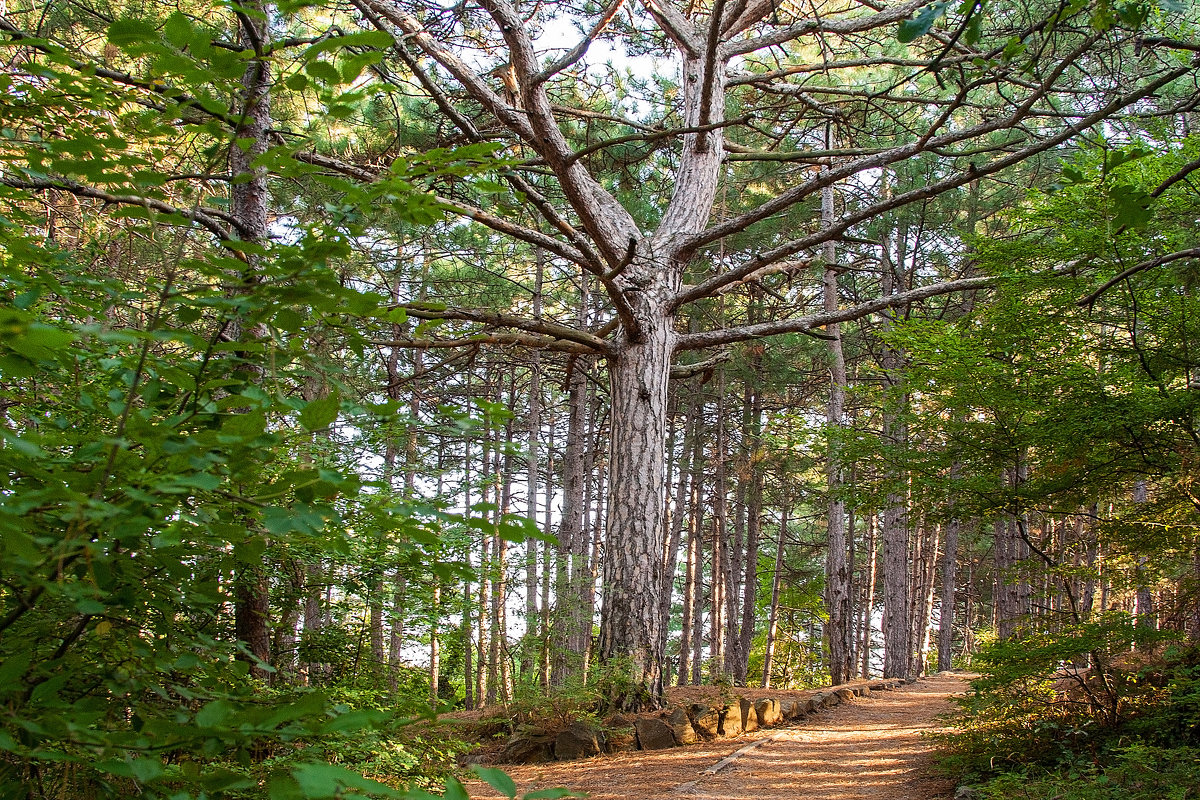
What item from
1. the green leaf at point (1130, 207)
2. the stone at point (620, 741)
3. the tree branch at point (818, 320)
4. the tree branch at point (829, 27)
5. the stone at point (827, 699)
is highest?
the tree branch at point (829, 27)

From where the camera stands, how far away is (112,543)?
1.49 m

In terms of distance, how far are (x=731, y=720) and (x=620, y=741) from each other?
4.64 feet

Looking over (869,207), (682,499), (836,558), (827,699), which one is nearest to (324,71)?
(869,207)

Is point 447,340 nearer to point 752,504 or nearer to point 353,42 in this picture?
point 353,42

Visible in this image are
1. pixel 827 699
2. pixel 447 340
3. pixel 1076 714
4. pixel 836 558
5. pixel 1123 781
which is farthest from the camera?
pixel 836 558

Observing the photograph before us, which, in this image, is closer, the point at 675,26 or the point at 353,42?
the point at 353,42

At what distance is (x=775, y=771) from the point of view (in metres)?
6.22

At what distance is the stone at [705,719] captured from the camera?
7.24 meters

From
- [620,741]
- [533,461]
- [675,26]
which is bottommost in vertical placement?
[620,741]

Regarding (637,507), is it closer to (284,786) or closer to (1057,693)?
(1057,693)

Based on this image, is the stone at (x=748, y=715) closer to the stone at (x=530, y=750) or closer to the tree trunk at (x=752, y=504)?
the stone at (x=530, y=750)

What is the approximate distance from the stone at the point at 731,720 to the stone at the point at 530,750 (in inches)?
71.7

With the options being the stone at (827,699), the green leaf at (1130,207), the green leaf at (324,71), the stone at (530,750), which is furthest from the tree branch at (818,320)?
the green leaf at (324,71)

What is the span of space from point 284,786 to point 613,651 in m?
6.41
